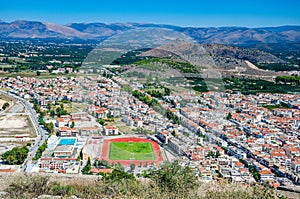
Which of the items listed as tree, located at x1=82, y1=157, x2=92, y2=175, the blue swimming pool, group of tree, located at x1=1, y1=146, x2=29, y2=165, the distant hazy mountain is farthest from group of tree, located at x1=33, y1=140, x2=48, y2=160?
the distant hazy mountain

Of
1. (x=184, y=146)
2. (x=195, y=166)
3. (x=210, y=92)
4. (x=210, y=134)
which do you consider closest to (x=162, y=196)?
(x=210, y=92)

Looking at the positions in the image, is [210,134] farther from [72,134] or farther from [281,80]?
[281,80]

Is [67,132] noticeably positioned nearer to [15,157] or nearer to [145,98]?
[15,157]

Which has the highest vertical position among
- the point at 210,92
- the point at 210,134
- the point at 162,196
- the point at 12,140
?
the point at 210,92

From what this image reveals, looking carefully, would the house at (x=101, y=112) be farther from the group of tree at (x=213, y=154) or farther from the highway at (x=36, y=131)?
the group of tree at (x=213, y=154)

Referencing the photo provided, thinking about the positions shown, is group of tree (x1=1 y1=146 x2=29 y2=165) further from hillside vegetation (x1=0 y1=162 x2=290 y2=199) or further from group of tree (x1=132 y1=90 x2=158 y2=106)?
group of tree (x1=132 y1=90 x2=158 y2=106)

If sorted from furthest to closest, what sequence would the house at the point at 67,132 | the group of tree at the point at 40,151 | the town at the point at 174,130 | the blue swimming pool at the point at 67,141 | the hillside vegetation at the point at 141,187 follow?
the house at the point at 67,132, the blue swimming pool at the point at 67,141, the group of tree at the point at 40,151, the town at the point at 174,130, the hillside vegetation at the point at 141,187

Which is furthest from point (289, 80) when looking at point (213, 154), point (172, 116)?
point (213, 154)

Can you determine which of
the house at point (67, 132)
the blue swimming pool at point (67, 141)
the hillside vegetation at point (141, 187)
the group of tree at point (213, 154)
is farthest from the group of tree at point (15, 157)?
the group of tree at point (213, 154)
